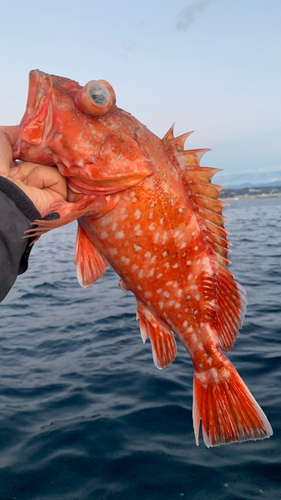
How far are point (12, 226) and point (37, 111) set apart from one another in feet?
2.68

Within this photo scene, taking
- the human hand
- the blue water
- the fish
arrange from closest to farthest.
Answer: the human hand, the fish, the blue water

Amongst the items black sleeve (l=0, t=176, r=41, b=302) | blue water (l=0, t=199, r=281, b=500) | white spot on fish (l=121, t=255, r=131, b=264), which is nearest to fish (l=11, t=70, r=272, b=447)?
white spot on fish (l=121, t=255, r=131, b=264)

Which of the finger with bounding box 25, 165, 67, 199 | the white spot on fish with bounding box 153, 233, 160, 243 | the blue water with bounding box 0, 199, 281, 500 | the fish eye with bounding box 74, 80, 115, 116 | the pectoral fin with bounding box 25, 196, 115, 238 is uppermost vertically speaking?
the fish eye with bounding box 74, 80, 115, 116

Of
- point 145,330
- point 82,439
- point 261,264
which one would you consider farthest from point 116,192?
point 261,264

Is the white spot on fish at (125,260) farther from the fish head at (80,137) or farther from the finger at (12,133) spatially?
the finger at (12,133)

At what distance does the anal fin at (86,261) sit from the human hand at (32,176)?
39cm

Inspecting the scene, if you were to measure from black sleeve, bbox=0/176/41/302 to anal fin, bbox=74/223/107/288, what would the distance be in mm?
615

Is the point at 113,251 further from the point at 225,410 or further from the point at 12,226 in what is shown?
the point at 225,410

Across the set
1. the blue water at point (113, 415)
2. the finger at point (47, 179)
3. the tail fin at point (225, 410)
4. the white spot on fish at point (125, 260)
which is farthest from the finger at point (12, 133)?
the blue water at point (113, 415)

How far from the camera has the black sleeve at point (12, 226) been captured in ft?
6.65

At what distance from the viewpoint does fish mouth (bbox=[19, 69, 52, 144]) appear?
2.26 m

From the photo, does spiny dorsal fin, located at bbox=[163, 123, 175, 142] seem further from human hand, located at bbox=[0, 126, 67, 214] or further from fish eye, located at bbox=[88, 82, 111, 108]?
human hand, located at bbox=[0, 126, 67, 214]

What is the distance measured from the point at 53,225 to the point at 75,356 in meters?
4.54

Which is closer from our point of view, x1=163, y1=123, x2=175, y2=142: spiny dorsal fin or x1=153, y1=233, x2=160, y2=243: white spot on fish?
x1=153, y1=233, x2=160, y2=243: white spot on fish
